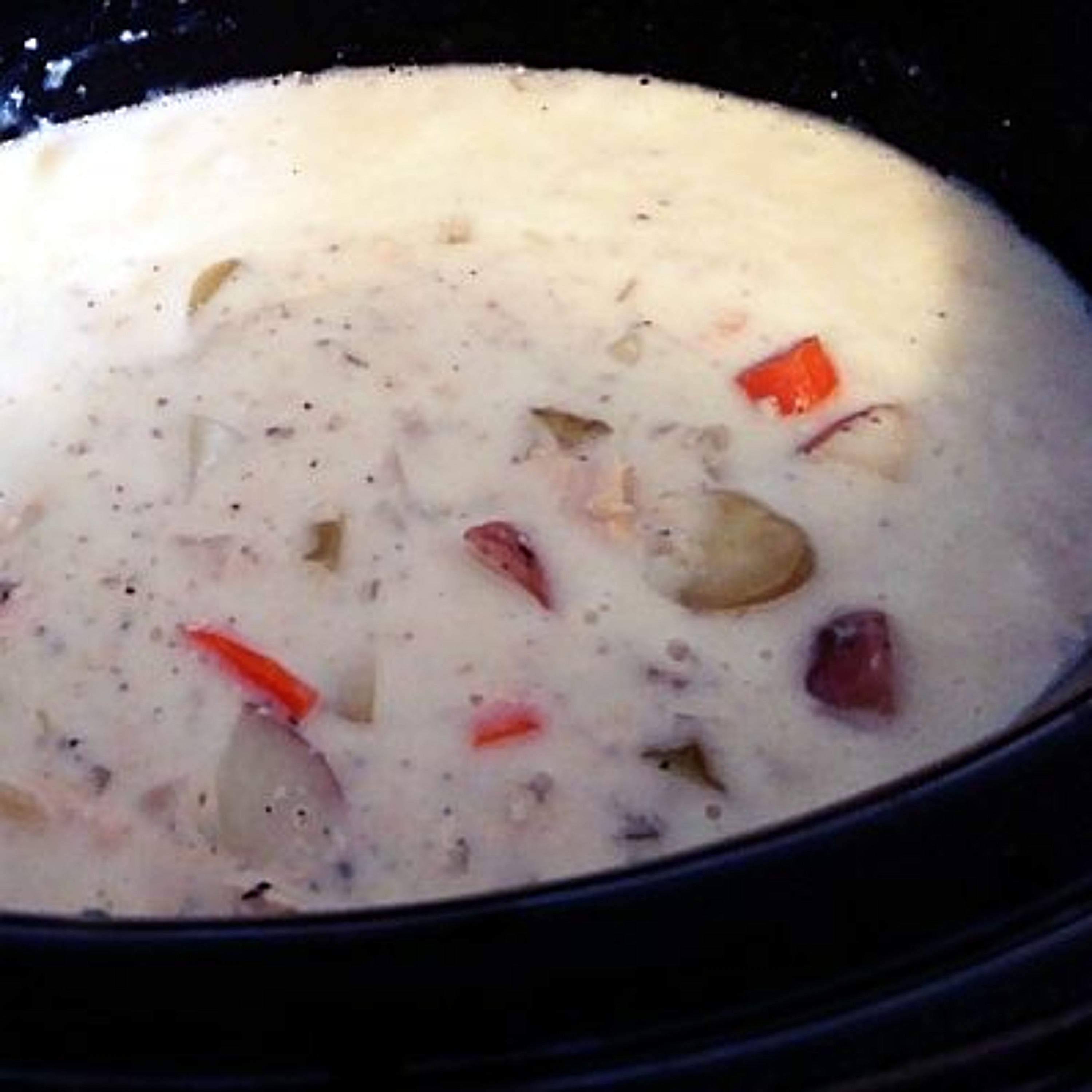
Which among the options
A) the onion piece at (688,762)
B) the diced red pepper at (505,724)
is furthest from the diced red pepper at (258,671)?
the onion piece at (688,762)

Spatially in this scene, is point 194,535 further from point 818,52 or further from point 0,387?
point 818,52

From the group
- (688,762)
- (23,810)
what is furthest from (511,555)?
(23,810)

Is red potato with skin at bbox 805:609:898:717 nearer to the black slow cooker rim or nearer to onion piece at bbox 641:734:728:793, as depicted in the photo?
onion piece at bbox 641:734:728:793

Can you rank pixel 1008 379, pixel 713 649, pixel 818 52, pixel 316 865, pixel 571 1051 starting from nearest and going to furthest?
pixel 571 1051 < pixel 316 865 < pixel 713 649 < pixel 1008 379 < pixel 818 52

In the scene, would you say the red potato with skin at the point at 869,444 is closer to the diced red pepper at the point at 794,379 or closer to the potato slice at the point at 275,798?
the diced red pepper at the point at 794,379

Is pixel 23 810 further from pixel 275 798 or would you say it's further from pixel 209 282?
pixel 209 282

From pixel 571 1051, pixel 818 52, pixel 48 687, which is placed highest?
pixel 571 1051

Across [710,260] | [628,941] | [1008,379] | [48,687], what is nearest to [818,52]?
[710,260]
